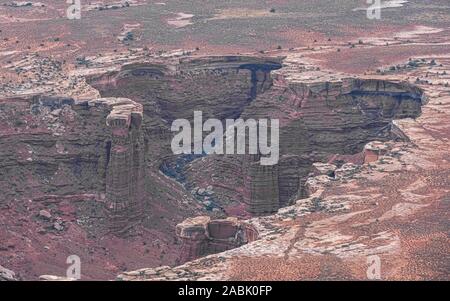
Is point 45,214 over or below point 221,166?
below

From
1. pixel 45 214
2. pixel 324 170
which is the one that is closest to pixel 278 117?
pixel 324 170

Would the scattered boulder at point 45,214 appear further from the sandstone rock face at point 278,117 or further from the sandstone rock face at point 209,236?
the sandstone rock face at point 209,236

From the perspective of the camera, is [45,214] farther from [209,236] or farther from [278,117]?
[278,117]

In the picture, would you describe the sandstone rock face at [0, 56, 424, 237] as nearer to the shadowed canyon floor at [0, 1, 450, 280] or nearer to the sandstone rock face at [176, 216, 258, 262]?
the shadowed canyon floor at [0, 1, 450, 280]

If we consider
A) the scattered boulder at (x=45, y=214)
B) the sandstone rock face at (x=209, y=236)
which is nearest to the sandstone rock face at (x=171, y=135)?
the scattered boulder at (x=45, y=214)

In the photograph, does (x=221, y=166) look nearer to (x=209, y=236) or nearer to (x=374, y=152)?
(x=374, y=152)

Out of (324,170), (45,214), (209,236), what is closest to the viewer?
(209,236)

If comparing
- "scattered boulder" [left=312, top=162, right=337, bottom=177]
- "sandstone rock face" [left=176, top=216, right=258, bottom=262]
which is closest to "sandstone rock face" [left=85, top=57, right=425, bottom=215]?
"scattered boulder" [left=312, top=162, right=337, bottom=177]

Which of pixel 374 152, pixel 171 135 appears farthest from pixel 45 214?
pixel 374 152

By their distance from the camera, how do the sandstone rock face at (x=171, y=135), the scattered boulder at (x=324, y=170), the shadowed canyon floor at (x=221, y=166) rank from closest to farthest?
the shadowed canyon floor at (x=221, y=166), the scattered boulder at (x=324, y=170), the sandstone rock face at (x=171, y=135)

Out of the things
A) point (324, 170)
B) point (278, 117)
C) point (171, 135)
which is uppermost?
point (278, 117)

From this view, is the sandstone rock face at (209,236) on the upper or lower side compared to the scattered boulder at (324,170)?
lower

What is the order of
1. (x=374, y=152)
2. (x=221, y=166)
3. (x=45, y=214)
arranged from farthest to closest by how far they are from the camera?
(x=221, y=166) < (x=45, y=214) < (x=374, y=152)

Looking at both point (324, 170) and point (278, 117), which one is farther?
point (278, 117)
